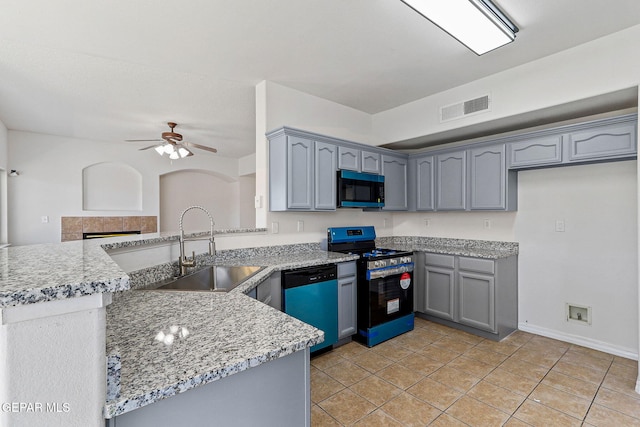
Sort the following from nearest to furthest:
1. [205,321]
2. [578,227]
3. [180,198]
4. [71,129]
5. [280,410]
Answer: [280,410]
[205,321]
[578,227]
[71,129]
[180,198]

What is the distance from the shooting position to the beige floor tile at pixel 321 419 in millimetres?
1956

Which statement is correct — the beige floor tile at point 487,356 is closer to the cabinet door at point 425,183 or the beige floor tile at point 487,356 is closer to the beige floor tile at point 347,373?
the beige floor tile at point 347,373

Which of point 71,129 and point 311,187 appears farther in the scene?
point 71,129

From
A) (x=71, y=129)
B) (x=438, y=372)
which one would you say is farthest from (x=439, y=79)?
(x=71, y=129)

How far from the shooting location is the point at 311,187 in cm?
321

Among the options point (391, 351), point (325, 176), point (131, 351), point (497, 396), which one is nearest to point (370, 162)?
point (325, 176)

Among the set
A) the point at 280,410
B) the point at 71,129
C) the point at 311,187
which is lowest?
the point at 280,410

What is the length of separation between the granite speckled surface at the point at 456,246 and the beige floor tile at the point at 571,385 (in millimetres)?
1097

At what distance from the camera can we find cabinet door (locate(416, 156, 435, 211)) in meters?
3.94

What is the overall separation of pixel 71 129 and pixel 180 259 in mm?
4460

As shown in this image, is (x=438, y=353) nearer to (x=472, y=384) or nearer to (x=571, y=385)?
(x=472, y=384)

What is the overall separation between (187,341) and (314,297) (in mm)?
1853

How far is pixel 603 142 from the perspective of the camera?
8.74ft

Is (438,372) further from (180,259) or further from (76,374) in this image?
(76,374)
